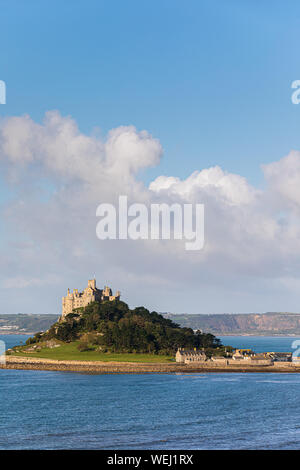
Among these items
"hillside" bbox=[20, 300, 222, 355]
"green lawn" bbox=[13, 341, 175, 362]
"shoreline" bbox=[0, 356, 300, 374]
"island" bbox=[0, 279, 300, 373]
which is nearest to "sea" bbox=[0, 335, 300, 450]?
"shoreline" bbox=[0, 356, 300, 374]

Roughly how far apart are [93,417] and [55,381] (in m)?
50.9

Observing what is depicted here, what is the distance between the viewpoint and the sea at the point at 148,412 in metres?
63.4

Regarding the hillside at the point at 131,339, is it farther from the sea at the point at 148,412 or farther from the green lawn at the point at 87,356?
the sea at the point at 148,412

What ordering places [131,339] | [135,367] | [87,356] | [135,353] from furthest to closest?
[131,339] → [135,353] → [87,356] → [135,367]

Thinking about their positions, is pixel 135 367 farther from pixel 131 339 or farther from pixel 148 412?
pixel 148 412

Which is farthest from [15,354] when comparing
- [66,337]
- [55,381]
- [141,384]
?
[141,384]

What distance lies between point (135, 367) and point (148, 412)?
71041 mm

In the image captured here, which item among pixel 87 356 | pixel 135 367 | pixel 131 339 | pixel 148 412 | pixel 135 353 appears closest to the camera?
pixel 148 412

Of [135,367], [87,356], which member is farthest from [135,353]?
[135,367]

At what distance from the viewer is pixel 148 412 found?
8594cm

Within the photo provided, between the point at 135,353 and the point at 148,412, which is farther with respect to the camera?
the point at 135,353

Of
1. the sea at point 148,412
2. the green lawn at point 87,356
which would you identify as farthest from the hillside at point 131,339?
the sea at point 148,412

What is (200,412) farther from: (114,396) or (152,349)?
(152,349)

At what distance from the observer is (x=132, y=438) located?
65.2m
